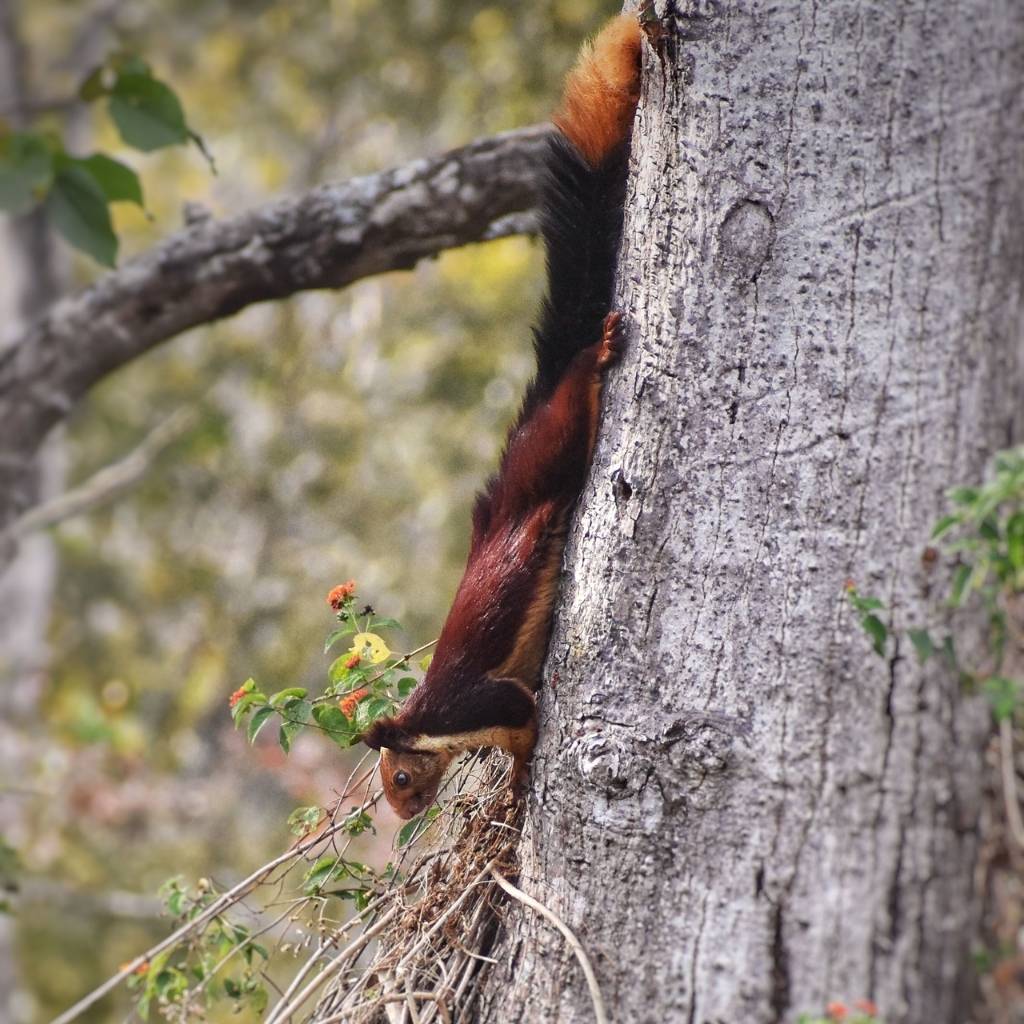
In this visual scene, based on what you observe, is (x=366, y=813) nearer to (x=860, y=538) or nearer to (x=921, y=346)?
(x=860, y=538)

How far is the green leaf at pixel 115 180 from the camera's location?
6.90 ft

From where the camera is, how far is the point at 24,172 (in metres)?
2.00

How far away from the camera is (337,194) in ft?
9.40

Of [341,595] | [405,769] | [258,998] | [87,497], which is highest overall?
[87,497]

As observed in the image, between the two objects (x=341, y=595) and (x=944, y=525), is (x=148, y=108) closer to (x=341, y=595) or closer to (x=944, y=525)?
(x=341, y=595)

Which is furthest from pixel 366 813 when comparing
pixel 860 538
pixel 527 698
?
pixel 860 538

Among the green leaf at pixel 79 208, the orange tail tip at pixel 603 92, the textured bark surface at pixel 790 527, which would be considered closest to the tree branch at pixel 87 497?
the green leaf at pixel 79 208

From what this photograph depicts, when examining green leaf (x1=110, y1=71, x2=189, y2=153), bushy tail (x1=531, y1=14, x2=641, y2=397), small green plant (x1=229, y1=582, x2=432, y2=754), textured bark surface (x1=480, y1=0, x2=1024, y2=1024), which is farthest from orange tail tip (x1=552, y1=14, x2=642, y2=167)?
small green plant (x1=229, y1=582, x2=432, y2=754)

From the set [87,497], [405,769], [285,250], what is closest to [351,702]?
[405,769]

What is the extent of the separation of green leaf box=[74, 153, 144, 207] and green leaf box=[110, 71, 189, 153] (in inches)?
2.7

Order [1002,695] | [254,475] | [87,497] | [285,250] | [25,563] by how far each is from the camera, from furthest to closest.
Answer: [25,563] → [254,475] → [87,497] → [285,250] → [1002,695]

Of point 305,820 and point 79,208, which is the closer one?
point 305,820

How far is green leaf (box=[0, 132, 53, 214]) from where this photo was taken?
1985 mm

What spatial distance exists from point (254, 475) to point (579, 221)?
438 cm
